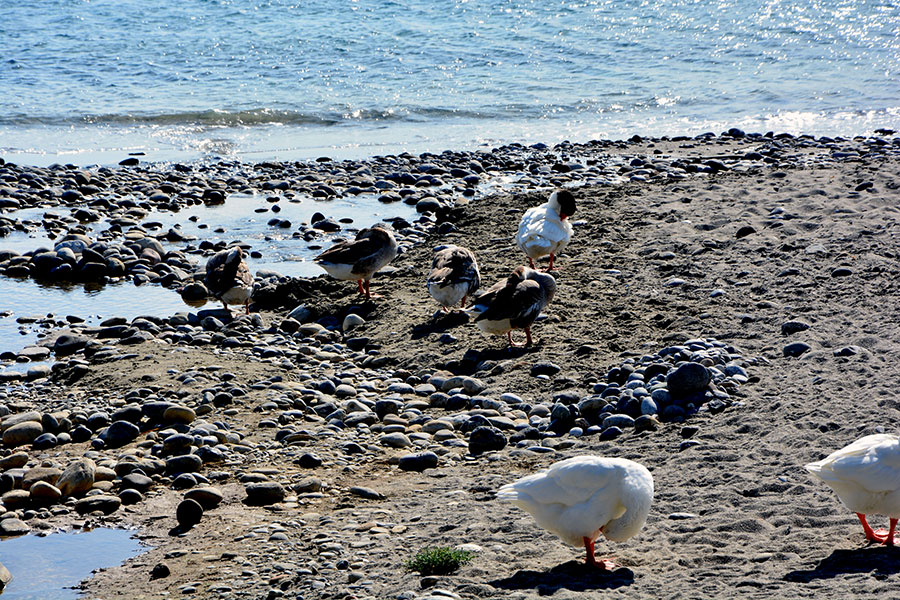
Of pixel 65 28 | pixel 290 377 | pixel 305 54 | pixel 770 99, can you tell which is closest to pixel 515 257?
pixel 290 377

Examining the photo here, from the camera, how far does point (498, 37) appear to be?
3331 cm

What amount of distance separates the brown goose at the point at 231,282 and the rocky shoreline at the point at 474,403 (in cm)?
27

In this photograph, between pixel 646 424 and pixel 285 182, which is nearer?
pixel 646 424

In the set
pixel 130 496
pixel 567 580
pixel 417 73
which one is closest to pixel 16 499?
pixel 130 496

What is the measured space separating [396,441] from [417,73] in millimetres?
22541

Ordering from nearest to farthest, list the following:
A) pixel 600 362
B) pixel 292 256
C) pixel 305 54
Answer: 1. pixel 600 362
2. pixel 292 256
3. pixel 305 54

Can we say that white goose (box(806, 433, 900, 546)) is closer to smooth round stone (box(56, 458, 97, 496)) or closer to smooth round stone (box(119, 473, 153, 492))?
smooth round stone (box(119, 473, 153, 492))

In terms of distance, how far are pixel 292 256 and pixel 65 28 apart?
24011mm

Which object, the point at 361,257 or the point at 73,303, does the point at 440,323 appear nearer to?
the point at 361,257

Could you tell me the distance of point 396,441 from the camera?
8.05 m

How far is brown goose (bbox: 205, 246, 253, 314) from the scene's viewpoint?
11.3 metres

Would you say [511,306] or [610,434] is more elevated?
[511,306]

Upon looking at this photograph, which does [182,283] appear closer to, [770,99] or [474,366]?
[474,366]

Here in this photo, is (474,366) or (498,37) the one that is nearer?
(474,366)
